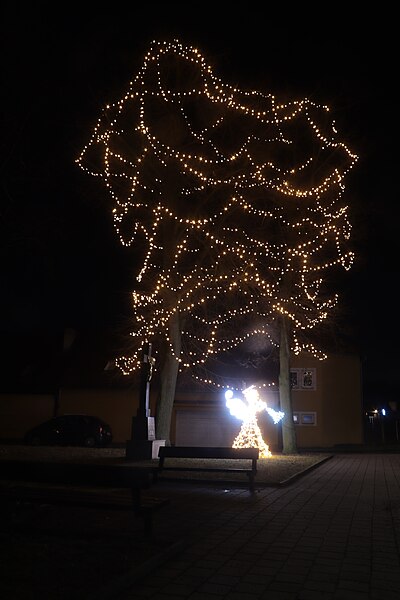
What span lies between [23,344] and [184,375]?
12.6 m

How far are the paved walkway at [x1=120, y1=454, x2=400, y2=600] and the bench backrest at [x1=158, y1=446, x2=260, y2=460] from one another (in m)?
0.59


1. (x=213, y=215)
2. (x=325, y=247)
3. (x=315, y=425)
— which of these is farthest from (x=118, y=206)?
(x=315, y=425)

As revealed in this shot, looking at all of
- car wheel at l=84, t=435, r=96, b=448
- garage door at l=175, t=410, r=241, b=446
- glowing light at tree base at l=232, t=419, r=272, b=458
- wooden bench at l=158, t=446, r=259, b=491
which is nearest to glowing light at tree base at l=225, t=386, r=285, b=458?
glowing light at tree base at l=232, t=419, r=272, b=458

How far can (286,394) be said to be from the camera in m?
25.4

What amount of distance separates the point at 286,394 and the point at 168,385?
23.1ft

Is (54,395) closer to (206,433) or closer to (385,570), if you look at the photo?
(206,433)

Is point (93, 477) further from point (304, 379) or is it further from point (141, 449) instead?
point (304, 379)

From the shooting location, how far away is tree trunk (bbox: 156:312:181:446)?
778 inches

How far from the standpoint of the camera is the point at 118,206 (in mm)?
19812

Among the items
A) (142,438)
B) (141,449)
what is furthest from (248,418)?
(141,449)

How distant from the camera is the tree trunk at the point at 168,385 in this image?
19.8 meters

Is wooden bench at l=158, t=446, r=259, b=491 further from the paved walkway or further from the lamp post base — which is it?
the lamp post base

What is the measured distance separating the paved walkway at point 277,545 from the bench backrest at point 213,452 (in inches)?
23.4

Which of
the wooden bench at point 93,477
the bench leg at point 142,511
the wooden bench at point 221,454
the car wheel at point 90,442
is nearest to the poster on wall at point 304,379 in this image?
the car wheel at point 90,442
